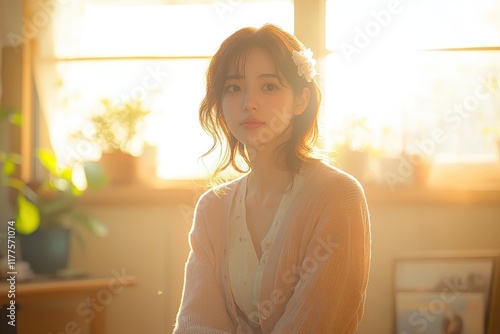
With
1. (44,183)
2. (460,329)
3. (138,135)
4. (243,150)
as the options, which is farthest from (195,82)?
(460,329)

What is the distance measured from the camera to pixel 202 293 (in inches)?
58.6

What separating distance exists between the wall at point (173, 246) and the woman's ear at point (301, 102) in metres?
1.05

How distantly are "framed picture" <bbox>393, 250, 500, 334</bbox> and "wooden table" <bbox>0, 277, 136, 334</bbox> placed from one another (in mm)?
941

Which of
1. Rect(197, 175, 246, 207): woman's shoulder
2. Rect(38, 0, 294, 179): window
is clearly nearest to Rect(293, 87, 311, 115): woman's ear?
Rect(197, 175, 246, 207): woman's shoulder

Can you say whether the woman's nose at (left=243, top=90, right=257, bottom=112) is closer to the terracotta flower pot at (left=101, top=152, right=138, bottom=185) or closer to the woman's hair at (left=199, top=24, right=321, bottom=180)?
the woman's hair at (left=199, top=24, right=321, bottom=180)

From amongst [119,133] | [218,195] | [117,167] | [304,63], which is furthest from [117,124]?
[304,63]

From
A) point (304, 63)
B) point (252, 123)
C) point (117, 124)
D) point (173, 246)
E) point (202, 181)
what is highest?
point (304, 63)

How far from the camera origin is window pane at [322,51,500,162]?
2.49m

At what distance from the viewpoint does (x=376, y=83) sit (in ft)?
8.20

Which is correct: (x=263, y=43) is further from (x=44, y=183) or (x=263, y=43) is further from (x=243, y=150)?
(x=44, y=183)

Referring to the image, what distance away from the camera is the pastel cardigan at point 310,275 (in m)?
1.32

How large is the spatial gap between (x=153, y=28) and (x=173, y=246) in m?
0.86

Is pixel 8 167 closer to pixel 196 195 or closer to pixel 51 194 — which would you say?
pixel 51 194

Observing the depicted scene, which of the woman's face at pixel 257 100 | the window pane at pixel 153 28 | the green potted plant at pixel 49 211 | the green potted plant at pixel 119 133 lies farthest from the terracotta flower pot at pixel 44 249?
the woman's face at pixel 257 100
